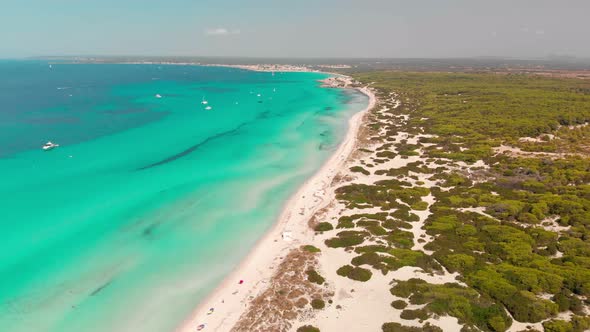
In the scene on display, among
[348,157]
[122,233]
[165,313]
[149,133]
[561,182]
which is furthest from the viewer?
[149,133]

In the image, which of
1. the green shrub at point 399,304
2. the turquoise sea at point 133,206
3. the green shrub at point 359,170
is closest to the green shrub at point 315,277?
the green shrub at point 399,304

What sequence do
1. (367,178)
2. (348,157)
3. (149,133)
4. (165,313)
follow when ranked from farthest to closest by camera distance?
(149,133)
(348,157)
(367,178)
(165,313)

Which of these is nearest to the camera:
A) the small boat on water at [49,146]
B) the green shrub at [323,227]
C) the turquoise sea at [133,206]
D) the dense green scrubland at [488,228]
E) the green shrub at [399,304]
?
the dense green scrubland at [488,228]

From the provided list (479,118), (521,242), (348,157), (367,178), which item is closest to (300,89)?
(479,118)

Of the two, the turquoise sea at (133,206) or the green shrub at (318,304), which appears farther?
the turquoise sea at (133,206)

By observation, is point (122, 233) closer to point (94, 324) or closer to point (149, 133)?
point (94, 324)

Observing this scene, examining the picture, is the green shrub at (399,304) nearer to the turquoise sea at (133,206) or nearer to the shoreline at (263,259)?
the shoreline at (263,259)

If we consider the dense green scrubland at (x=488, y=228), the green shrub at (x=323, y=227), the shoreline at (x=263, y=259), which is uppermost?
the dense green scrubland at (x=488, y=228)
